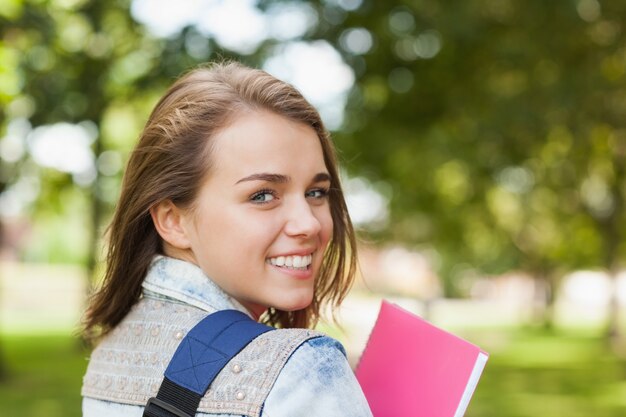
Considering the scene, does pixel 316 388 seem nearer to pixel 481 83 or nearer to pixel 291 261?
pixel 291 261

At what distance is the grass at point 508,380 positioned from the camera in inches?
456

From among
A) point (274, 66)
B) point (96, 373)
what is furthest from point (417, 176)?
point (96, 373)

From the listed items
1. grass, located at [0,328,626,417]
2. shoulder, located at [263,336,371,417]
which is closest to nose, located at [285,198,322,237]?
shoulder, located at [263,336,371,417]

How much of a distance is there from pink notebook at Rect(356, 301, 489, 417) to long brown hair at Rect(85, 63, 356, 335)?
35 centimetres

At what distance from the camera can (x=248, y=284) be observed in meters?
1.67

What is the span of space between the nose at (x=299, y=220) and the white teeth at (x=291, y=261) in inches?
1.9

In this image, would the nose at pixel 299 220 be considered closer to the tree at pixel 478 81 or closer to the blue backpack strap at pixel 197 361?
the blue backpack strap at pixel 197 361

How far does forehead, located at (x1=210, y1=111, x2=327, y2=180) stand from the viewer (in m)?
1.62

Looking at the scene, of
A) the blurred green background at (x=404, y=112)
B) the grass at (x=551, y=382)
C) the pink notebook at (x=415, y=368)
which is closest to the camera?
the pink notebook at (x=415, y=368)

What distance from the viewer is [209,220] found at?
1660 mm

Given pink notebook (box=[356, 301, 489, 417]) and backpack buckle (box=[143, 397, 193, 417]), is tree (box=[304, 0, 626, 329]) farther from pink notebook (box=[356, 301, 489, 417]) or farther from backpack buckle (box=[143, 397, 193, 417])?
backpack buckle (box=[143, 397, 193, 417])

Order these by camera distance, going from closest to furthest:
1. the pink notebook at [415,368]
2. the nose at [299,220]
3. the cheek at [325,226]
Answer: the pink notebook at [415,368], the nose at [299,220], the cheek at [325,226]

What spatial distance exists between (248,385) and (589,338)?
27.9 m

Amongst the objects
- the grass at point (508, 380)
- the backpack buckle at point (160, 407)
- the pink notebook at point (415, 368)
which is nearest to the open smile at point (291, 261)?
the pink notebook at point (415, 368)
